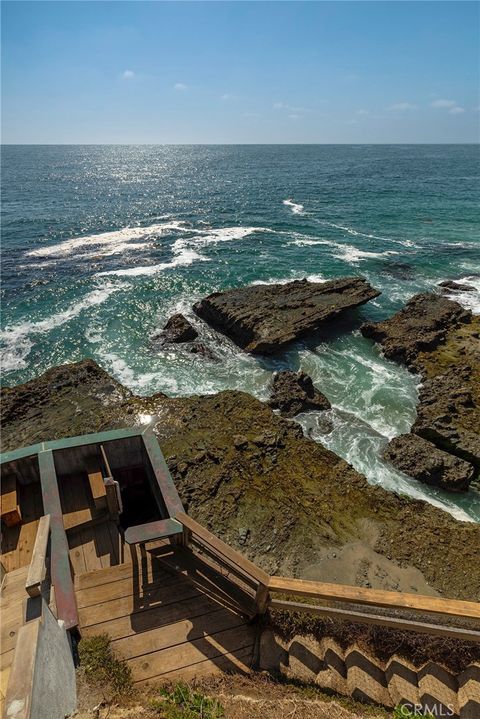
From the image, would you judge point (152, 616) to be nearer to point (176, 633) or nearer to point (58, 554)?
point (176, 633)

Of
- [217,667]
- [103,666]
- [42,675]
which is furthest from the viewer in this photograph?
[217,667]

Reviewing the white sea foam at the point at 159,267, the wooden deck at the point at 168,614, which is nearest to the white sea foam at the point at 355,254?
the white sea foam at the point at 159,267

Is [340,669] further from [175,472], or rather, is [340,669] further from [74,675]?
[175,472]

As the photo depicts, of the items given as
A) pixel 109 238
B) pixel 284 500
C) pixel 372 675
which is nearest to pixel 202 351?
pixel 284 500

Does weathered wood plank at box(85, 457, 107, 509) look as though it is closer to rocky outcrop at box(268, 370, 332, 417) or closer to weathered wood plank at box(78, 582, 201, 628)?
weathered wood plank at box(78, 582, 201, 628)

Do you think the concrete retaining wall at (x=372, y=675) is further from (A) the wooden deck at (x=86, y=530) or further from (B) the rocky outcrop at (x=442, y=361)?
(B) the rocky outcrop at (x=442, y=361)

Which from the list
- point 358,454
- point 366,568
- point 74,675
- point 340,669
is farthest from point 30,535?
point 358,454
